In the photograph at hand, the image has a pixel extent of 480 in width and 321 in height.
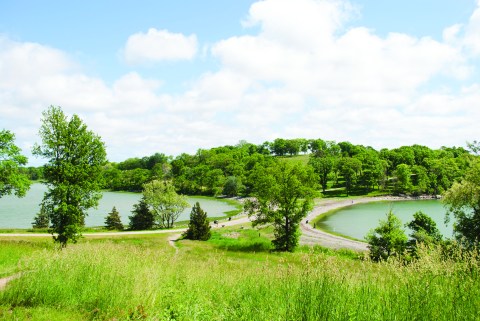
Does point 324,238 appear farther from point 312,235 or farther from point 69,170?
point 69,170

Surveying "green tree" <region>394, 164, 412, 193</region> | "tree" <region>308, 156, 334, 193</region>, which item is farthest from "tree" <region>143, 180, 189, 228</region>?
"green tree" <region>394, 164, 412, 193</region>

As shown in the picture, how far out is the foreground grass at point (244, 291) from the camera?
15.5 ft

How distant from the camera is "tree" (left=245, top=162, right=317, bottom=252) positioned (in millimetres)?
38344

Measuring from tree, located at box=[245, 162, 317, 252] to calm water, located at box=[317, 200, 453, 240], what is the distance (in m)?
18.6

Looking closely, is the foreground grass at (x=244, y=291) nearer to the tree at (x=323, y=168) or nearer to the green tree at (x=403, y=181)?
the green tree at (x=403, y=181)

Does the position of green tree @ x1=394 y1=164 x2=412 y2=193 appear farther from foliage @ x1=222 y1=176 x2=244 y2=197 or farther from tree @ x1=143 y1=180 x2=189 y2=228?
tree @ x1=143 y1=180 x2=189 y2=228

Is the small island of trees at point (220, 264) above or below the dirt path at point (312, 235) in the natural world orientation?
above

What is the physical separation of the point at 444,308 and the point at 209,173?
13659 cm

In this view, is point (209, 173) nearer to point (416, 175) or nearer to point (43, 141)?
point (416, 175)

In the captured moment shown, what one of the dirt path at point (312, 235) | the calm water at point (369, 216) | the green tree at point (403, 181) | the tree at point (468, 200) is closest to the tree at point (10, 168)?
the dirt path at point (312, 235)

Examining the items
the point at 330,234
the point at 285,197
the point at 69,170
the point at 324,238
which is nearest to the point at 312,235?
the point at 324,238

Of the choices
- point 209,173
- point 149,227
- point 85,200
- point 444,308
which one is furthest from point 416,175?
point 444,308

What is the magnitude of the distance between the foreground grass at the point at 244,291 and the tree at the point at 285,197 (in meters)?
30.5

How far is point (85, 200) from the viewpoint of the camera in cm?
2400
